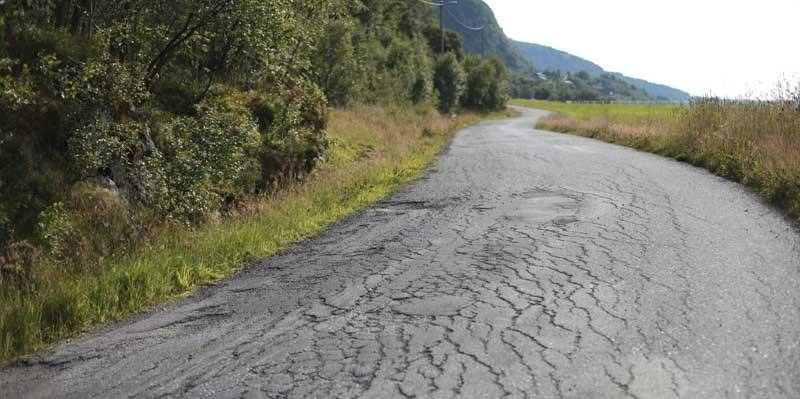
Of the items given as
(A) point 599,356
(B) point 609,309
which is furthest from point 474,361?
(B) point 609,309

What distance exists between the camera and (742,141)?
41.1 ft

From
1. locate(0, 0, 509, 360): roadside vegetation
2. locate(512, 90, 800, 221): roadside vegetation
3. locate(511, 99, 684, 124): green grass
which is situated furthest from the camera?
locate(511, 99, 684, 124): green grass

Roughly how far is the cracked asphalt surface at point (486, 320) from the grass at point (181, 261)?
0.30 m

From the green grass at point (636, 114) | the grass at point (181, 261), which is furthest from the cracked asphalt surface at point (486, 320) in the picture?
the green grass at point (636, 114)

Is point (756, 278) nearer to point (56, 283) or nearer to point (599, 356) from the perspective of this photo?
point (599, 356)

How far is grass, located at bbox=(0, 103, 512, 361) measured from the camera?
15.2ft

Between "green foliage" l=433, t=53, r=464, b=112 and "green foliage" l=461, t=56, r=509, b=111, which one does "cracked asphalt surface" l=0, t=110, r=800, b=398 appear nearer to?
"green foliage" l=433, t=53, r=464, b=112

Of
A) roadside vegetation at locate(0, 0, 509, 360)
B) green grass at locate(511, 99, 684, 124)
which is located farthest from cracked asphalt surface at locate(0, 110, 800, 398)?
green grass at locate(511, 99, 684, 124)

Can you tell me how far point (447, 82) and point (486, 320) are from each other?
60064mm

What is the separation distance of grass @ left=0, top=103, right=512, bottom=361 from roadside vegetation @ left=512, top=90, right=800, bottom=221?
6112 millimetres

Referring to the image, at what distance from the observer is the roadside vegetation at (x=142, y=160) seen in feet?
18.5

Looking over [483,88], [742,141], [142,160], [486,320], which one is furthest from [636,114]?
[483,88]

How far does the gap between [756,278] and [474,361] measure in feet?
9.61

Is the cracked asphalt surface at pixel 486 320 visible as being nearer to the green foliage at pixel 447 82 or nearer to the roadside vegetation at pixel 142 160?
the roadside vegetation at pixel 142 160
